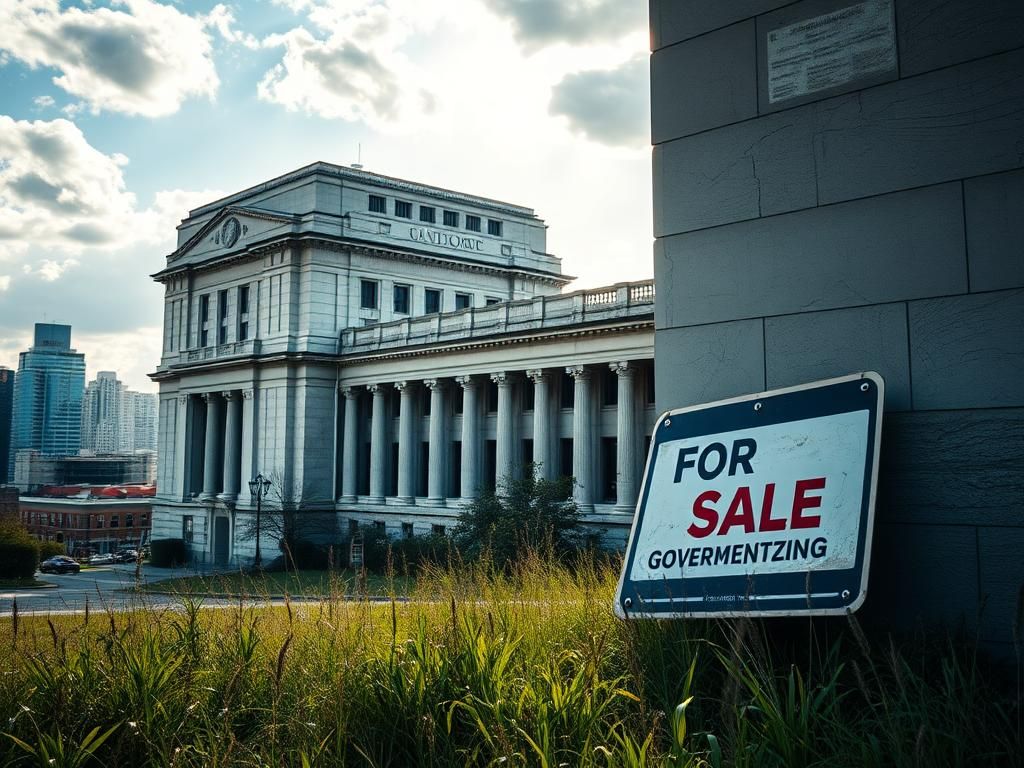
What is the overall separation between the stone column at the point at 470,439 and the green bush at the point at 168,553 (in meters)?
24.9

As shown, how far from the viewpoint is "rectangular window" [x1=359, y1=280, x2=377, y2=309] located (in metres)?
60.2

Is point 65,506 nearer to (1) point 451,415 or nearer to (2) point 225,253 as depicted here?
(2) point 225,253

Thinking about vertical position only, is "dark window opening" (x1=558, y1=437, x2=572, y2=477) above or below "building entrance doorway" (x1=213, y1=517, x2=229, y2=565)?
above

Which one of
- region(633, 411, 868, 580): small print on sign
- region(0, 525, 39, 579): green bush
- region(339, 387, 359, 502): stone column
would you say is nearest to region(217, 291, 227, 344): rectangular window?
region(339, 387, 359, 502): stone column

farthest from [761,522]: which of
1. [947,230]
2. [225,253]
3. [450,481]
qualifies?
[225,253]

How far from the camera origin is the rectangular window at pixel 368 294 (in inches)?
2368

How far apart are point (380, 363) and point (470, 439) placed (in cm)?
876

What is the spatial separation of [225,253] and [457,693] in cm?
6181

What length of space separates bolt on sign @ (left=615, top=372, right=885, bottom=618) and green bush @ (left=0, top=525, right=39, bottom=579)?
48.5 meters

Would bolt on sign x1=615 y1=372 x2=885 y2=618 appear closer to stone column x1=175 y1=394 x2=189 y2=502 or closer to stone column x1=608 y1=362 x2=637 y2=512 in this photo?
stone column x1=608 y1=362 x2=637 y2=512

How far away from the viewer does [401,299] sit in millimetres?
62312

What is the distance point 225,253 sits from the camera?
2514 inches

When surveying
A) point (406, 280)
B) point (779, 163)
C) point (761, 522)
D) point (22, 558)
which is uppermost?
point (406, 280)

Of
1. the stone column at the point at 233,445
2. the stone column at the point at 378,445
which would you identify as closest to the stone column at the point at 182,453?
the stone column at the point at 233,445
